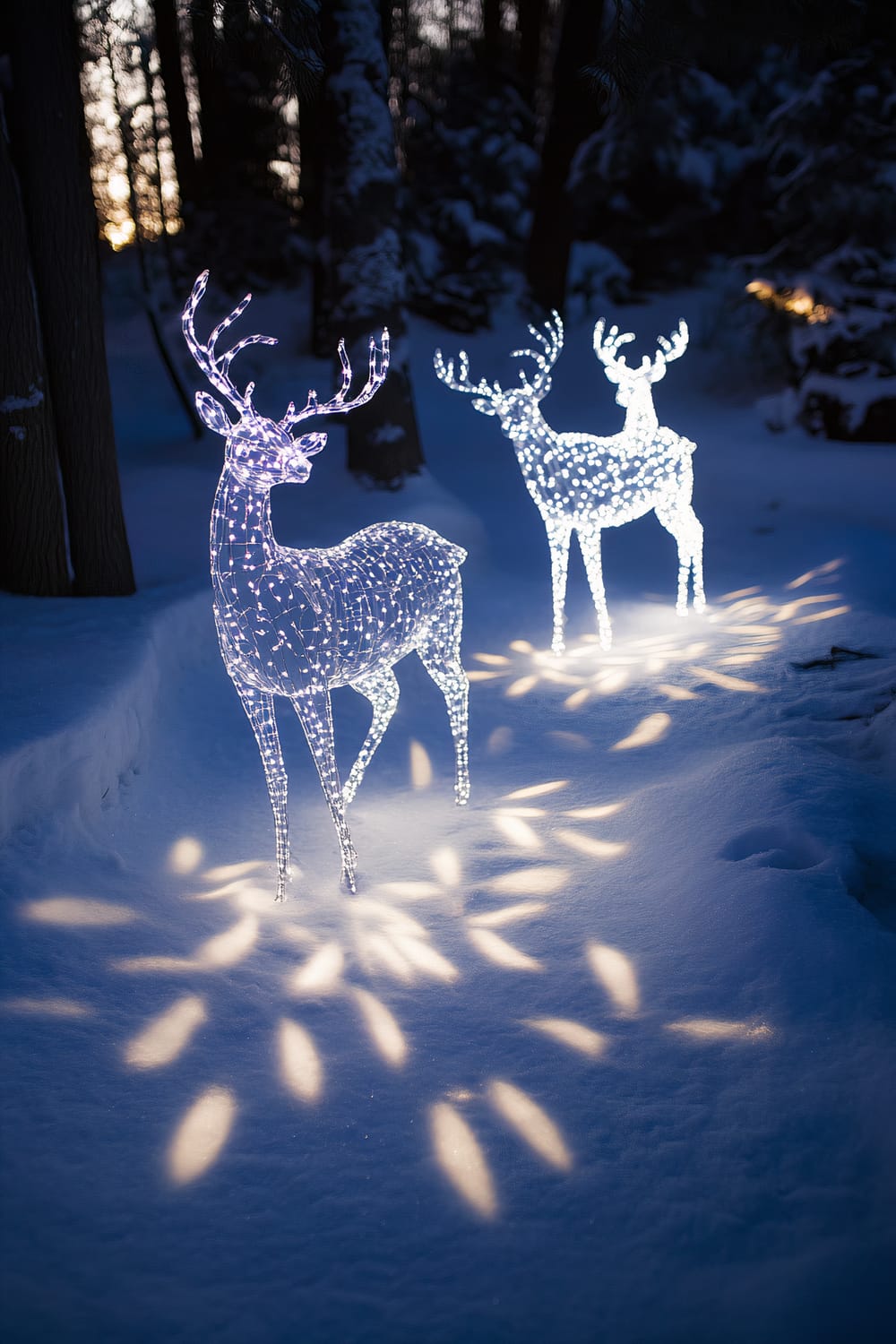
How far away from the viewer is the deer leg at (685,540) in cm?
664

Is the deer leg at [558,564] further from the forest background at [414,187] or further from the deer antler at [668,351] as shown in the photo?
the forest background at [414,187]

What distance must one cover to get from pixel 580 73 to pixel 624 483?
8.01 ft

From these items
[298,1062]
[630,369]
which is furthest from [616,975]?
[630,369]

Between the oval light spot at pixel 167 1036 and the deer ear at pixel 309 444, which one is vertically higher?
the deer ear at pixel 309 444

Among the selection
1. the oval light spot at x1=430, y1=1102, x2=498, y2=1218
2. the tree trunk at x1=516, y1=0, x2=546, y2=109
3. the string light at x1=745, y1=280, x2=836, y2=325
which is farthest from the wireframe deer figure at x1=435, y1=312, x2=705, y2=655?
the tree trunk at x1=516, y1=0, x2=546, y2=109

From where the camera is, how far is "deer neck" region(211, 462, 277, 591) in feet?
11.2

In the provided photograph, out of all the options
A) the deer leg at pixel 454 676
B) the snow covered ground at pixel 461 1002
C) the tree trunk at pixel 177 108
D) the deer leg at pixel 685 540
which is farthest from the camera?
the tree trunk at pixel 177 108

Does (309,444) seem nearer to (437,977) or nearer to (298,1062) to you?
(437,977)

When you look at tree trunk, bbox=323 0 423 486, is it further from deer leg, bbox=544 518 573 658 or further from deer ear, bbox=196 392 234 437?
deer ear, bbox=196 392 234 437

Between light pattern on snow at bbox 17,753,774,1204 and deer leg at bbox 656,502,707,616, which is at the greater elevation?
deer leg at bbox 656,502,707,616

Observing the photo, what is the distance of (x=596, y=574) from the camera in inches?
249

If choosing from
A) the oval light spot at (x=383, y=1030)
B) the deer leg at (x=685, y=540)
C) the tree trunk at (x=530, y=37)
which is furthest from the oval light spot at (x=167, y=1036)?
the tree trunk at (x=530, y=37)

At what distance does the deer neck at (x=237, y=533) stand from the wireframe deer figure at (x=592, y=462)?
3.02m

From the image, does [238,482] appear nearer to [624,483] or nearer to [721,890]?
[721,890]
